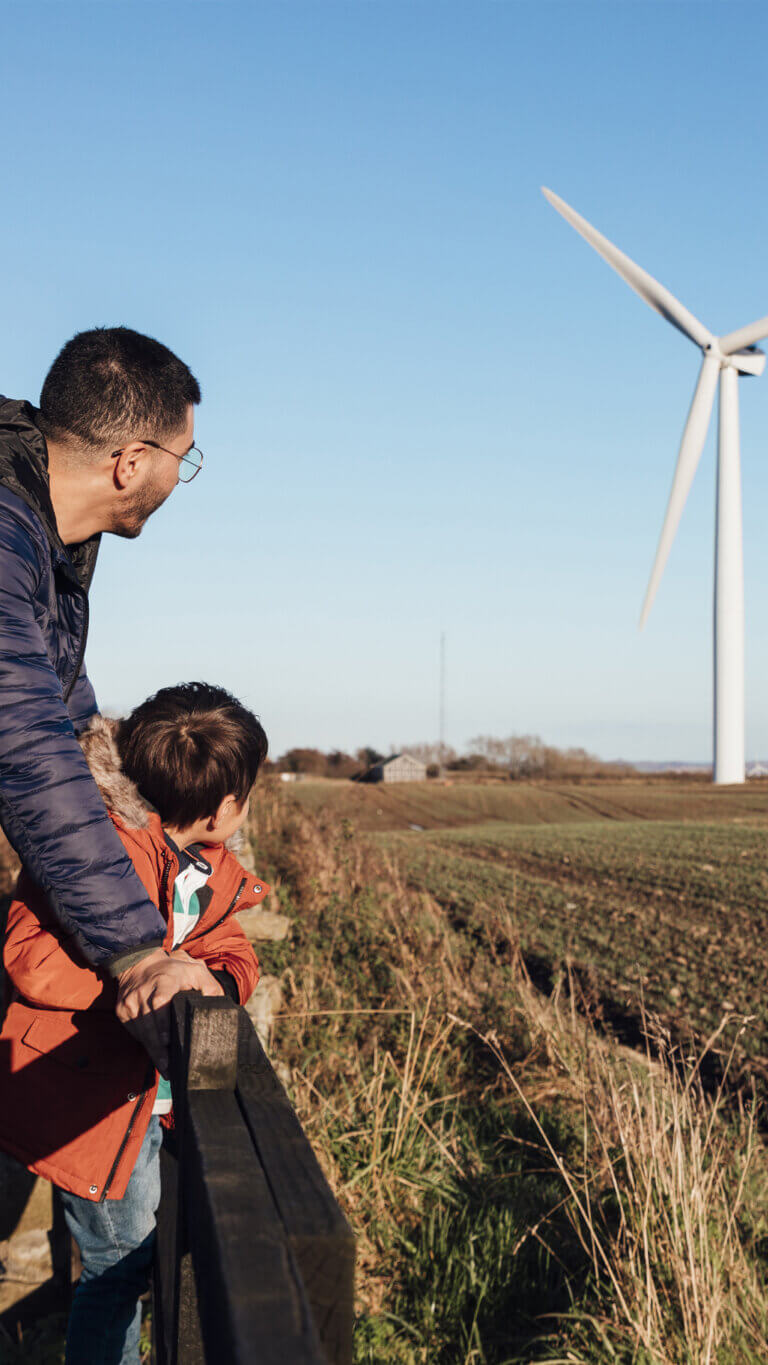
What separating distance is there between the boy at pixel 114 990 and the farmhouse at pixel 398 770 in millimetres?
45422

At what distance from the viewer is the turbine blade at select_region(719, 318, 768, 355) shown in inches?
925

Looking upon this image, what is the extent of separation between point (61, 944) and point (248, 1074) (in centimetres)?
76

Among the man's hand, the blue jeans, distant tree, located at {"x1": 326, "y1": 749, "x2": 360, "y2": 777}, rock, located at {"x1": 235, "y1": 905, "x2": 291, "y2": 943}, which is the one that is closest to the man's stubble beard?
the man's hand

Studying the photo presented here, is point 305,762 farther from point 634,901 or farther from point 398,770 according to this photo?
point 634,901

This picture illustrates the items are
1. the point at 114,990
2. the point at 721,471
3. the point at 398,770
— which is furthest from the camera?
the point at 398,770

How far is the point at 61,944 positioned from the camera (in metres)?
1.90

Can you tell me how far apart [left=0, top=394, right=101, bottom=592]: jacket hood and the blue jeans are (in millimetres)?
1254

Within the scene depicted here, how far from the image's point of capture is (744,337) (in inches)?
960

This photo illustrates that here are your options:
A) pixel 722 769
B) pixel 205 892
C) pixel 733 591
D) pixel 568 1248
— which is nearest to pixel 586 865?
pixel 568 1248

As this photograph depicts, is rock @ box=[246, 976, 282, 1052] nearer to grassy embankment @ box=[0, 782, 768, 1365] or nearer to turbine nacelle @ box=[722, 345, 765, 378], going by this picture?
grassy embankment @ box=[0, 782, 768, 1365]

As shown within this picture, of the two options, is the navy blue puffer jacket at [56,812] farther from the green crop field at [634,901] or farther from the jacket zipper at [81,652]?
the green crop field at [634,901]

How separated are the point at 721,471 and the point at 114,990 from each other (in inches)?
1116

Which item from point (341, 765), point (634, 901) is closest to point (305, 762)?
point (341, 765)

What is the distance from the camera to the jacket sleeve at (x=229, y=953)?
2.09m
